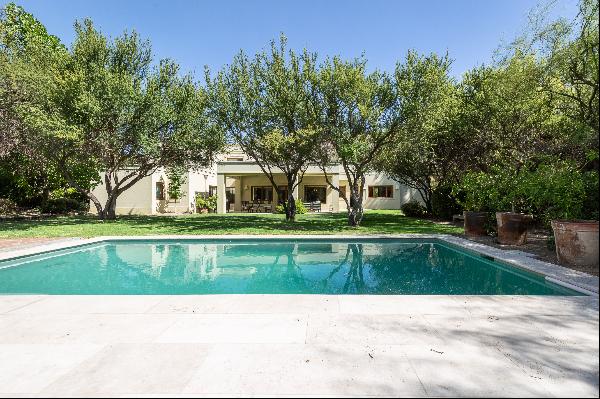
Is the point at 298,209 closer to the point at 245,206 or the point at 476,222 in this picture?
the point at 245,206

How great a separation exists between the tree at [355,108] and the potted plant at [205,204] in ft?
58.7

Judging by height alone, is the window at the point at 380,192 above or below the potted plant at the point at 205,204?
above

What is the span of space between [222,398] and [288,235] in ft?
39.0

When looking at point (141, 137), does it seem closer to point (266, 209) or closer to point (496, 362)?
point (266, 209)

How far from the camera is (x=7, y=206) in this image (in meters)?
26.0

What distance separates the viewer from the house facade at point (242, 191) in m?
29.4

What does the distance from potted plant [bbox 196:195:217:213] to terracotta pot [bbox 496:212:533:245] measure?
2576cm

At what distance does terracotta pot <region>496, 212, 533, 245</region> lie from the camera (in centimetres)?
1072

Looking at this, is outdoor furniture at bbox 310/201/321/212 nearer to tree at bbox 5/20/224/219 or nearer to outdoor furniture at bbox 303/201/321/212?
outdoor furniture at bbox 303/201/321/212

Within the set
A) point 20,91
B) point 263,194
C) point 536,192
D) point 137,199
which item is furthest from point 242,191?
point 536,192

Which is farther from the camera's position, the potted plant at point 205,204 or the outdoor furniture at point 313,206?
the potted plant at point 205,204

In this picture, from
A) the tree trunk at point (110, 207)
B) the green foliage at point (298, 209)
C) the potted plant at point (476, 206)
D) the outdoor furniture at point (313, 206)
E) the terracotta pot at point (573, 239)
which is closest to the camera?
the terracotta pot at point (573, 239)

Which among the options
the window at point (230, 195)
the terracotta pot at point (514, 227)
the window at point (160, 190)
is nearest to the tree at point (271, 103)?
the terracotta pot at point (514, 227)

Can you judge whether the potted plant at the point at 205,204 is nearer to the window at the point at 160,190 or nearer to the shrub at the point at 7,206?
the window at the point at 160,190
